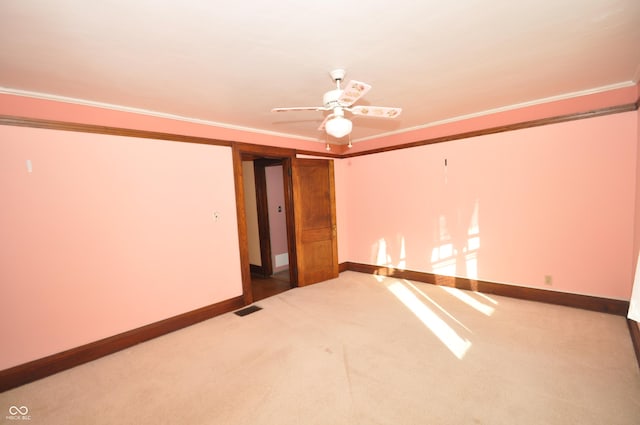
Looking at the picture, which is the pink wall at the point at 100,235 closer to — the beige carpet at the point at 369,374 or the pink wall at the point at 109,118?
the pink wall at the point at 109,118

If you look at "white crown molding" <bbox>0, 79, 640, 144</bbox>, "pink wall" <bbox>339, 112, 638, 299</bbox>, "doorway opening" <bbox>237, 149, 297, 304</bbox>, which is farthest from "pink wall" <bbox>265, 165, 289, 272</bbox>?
"pink wall" <bbox>339, 112, 638, 299</bbox>

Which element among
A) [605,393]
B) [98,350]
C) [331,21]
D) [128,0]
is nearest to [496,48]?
[331,21]

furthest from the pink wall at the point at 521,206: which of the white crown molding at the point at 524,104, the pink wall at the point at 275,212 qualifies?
the pink wall at the point at 275,212

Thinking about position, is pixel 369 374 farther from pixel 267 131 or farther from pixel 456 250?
pixel 267 131

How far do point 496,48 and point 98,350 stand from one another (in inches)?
179

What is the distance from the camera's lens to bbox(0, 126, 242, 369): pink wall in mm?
2426

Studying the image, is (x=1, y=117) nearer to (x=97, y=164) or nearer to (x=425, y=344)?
(x=97, y=164)

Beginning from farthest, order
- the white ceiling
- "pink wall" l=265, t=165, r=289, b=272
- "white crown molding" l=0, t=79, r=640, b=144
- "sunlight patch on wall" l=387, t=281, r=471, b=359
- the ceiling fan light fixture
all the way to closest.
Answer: "pink wall" l=265, t=165, r=289, b=272, "sunlight patch on wall" l=387, t=281, r=471, b=359, "white crown molding" l=0, t=79, r=640, b=144, the ceiling fan light fixture, the white ceiling

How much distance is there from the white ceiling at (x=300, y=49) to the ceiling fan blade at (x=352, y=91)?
318mm

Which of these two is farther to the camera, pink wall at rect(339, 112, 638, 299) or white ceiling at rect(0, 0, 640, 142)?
pink wall at rect(339, 112, 638, 299)

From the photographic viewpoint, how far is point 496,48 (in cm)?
216

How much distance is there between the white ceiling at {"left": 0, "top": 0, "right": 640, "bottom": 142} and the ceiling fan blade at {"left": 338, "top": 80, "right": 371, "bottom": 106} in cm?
32

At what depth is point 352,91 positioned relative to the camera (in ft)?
6.65
